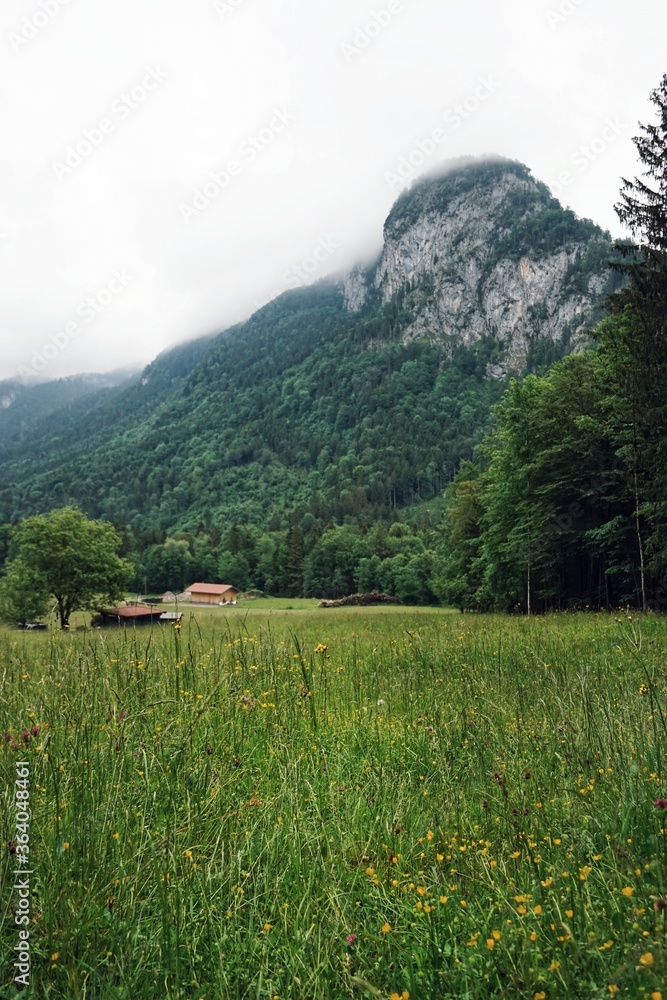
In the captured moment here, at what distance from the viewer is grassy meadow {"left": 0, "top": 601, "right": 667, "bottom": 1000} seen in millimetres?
2107

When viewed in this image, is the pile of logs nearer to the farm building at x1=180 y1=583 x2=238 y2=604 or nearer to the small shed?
the farm building at x1=180 y1=583 x2=238 y2=604

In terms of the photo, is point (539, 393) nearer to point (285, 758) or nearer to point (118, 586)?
point (285, 758)

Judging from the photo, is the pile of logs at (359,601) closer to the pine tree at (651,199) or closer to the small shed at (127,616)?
the small shed at (127,616)

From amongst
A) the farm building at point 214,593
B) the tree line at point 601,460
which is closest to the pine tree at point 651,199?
the tree line at point 601,460

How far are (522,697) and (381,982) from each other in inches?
144

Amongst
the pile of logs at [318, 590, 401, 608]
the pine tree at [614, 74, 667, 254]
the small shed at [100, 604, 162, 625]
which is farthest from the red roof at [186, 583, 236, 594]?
the pine tree at [614, 74, 667, 254]

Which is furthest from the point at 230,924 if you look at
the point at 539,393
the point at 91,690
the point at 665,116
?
the point at 539,393

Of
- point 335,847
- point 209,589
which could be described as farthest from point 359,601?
point 335,847

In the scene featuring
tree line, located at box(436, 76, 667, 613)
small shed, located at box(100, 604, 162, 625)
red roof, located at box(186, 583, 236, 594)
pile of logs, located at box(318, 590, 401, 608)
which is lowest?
pile of logs, located at box(318, 590, 401, 608)

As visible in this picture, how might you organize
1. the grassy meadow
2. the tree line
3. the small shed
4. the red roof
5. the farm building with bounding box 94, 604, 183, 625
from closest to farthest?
the grassy meadow < the farm building with bounding box 94, 604, 183, 625 < the small shed < the tree line < the red roof

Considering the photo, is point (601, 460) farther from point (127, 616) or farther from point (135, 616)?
point (135, 616)

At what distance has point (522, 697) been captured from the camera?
5.39 metres

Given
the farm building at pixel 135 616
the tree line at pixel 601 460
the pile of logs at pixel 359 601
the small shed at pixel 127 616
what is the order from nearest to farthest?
the farm building at pixel 135 616 → the small shed at pixel 127 616 → the tree line at pixel 601 460 → the pile of logs at pixel 359 601

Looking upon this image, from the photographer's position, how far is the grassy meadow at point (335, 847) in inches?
83.0
